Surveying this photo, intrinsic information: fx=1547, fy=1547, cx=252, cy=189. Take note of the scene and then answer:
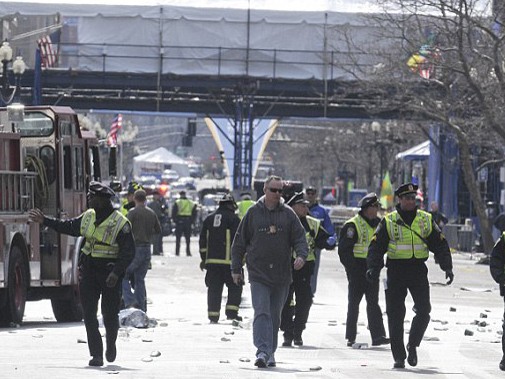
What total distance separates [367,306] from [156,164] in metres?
112

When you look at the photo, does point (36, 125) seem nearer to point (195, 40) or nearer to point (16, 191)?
point (16, 191)

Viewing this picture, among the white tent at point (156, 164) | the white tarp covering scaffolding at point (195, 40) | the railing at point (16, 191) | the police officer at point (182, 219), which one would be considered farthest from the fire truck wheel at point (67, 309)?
the white tent at point (156, 164)

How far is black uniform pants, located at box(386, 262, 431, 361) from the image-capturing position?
48.1ft

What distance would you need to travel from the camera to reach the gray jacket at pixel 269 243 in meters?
14.4

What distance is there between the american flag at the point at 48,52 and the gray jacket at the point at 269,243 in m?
41.0

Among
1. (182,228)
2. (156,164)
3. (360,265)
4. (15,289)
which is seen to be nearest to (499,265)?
(360,265)

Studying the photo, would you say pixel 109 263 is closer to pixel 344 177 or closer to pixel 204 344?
pixel 204 344

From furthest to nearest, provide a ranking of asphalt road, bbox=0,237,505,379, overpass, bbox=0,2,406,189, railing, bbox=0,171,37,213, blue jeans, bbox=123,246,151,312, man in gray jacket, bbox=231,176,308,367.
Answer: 1. overpass, bbox=0,2,406,189
2. blue jeans, bbox=123,246,151,312
3. railing, bbox=0,171,37,213
4. man in gray jacket, bbox=231,176,308,367
5. asphalt road, bbox=0,237,505,379

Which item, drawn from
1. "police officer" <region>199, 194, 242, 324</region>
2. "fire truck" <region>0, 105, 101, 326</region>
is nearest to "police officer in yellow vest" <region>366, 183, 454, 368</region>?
"fire truck" <region>0, 105, 101, 326</region>

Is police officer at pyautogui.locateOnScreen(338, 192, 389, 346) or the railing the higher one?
the railing

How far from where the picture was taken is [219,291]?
69.2 feet

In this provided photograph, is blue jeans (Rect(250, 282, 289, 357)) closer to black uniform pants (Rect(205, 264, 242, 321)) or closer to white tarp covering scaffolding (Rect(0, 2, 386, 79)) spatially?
black uniform pants (Rect(205, 264, 242, 321))

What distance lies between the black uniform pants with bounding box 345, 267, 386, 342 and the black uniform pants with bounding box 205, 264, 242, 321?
139 inches

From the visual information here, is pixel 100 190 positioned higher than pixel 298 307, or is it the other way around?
pixel 100 190
